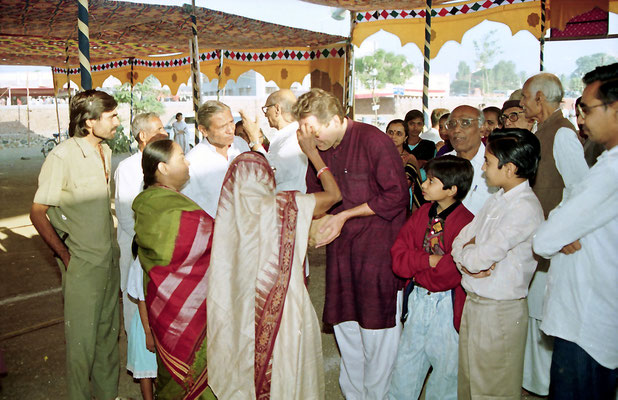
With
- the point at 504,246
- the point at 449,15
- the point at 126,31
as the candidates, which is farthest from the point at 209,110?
the point at 126,31

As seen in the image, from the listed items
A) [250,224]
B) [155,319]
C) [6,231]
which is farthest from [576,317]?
[6,231]

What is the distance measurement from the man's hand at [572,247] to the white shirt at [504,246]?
0.83 feet

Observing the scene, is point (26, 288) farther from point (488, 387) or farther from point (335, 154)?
point (488, 387)

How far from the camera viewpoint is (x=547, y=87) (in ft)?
10.5

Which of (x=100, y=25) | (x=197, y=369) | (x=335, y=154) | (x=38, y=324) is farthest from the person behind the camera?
(x=100, y=25)

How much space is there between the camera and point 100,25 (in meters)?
8.00

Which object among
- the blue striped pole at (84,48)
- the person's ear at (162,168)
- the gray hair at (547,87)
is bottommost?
the person's ear at (162,168)

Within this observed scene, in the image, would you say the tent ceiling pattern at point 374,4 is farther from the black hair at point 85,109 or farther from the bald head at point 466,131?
the black hair at point 85,109

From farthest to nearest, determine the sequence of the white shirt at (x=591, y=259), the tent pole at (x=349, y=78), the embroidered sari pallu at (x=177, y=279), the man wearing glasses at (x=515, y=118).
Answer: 1. the tent pole at (x=349, y=78)
2. the man wearing glasses at (x=515, y=118)
3. the embroidered sari pallu at (x=177, y=279)
4. the white shirt at (x=591, y=259)

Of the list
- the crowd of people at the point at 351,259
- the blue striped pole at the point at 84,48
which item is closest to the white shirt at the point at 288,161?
Result: the crowd of people at the point at 351,259

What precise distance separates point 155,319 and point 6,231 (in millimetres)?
6673

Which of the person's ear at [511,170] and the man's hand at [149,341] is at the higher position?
the person's ear at [511,170]

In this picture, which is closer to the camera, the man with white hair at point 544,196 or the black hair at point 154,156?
the black hair at point 154,156

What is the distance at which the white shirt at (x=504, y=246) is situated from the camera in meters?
2.20
